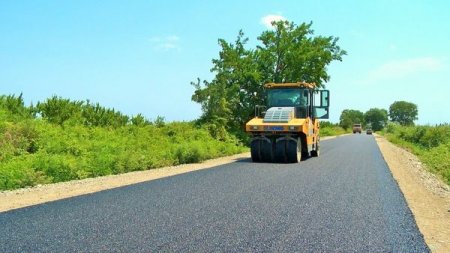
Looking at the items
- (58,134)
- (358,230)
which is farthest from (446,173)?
(58,134)

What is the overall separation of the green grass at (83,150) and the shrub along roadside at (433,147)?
387 inches

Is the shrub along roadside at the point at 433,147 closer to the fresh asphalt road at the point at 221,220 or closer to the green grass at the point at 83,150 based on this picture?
the fresh asphalt road at the point at 221,220

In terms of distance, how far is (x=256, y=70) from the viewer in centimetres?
3123

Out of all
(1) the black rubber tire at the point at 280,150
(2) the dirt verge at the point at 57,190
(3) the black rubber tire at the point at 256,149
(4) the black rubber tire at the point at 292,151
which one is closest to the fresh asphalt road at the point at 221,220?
(2) the dirt verge at the point at 57,190

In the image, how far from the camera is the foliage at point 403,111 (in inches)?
6905

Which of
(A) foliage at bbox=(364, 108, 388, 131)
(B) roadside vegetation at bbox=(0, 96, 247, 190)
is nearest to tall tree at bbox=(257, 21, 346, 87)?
(B) roadside vegetation at bbox=(0, 96, 247, 190)

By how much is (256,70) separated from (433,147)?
47.2 ft

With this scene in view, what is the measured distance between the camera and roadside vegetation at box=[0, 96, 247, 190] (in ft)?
41.6

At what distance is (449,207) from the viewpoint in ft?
29.7

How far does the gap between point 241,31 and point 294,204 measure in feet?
84.8

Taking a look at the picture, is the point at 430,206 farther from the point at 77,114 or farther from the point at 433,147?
the point at 433,147

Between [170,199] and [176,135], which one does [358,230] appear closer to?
[170,199]

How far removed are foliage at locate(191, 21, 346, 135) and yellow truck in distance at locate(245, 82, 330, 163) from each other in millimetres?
9070

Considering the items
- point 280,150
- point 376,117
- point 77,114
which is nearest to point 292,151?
point 280,150
